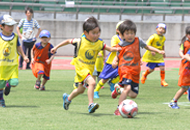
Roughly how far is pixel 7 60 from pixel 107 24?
18020mm

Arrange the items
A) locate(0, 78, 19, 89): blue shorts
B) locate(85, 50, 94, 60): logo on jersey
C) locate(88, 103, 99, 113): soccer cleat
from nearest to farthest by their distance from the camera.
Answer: locate(88, 103, 99, 113): soccer cleat → locate(85, 50, 94, 60): logo on jersey → locate(0, 78, 19, 89): blue shorts

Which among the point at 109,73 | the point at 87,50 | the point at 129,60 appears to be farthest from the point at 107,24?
the point at 129,60

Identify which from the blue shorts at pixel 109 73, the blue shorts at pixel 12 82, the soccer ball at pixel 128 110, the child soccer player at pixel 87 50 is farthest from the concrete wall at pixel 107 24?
the soccer ball at pixel 128 110

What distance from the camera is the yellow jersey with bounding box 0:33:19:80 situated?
6.31m

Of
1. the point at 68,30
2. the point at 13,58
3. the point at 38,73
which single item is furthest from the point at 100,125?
the point at 68,30

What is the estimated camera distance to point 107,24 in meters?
24.0

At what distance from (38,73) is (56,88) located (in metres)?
0.76

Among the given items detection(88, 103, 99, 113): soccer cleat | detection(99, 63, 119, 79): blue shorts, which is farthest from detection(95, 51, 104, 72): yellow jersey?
detection(88, 103, 99, 113): soccer cleat

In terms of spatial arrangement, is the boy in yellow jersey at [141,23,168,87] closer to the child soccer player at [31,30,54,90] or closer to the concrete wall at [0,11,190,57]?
the child soccer player at [31,30,54,90]

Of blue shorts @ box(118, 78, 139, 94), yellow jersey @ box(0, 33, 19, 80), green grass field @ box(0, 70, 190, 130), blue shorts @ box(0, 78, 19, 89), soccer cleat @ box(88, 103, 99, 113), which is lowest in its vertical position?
green grass field @ box(0, 70, 190, 130)

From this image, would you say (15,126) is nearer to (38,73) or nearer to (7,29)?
(7,29)

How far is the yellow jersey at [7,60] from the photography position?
20.7 feet

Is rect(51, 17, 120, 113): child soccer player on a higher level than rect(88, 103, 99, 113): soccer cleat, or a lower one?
higher

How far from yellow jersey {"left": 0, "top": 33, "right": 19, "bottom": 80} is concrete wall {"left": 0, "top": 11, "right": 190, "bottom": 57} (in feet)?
57.0
